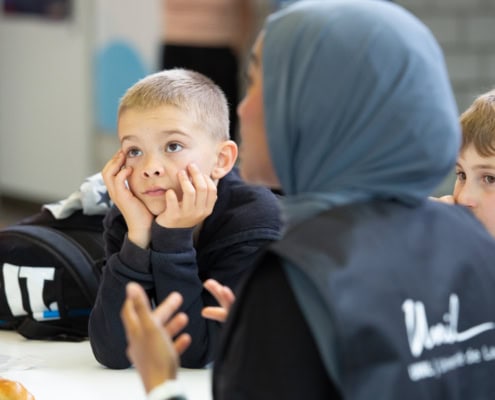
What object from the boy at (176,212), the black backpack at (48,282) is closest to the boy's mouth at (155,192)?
the boy at (176,212)

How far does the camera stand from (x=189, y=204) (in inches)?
65.2

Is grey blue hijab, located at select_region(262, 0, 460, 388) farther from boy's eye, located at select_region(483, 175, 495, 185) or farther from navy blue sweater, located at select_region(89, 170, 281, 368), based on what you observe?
boy's eye, located at select_region(483, 175, 495, 185)

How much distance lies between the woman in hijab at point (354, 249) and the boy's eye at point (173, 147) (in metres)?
0.55

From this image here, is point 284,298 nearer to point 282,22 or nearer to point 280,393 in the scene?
point 280,393

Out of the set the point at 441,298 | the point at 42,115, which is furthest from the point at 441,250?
the point at 42,115

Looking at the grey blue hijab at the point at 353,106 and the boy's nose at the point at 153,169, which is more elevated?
the grey blue hijab at the point at 353,106

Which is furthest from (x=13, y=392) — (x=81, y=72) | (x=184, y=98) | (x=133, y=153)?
(x=81, y=72)

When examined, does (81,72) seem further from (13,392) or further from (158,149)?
(13,392)

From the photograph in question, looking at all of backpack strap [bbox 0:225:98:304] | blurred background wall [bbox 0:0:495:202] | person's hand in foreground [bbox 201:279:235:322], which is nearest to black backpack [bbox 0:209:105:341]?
backpack strap [bbox 0:225:98:304]

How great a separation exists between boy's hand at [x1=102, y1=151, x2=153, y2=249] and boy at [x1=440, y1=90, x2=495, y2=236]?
50 centimetres

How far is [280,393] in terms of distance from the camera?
1.02 meters

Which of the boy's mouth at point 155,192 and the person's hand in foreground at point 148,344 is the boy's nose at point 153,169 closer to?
the boy's mouth at point 155,192

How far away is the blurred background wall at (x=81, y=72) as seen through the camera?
466 cm

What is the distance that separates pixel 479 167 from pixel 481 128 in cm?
7
